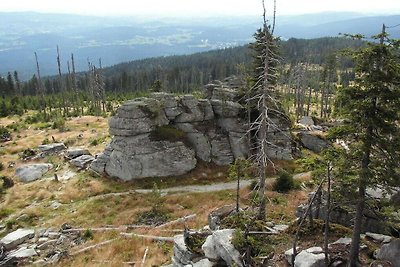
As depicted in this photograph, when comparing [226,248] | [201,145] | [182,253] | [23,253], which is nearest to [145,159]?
[201,145]

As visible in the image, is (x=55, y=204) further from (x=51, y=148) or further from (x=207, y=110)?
(x=207, y=110)

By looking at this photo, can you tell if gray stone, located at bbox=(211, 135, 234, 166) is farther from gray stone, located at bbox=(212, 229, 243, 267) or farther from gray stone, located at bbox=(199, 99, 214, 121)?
gray stone, located at bbox=(212, 229, 243, 267)

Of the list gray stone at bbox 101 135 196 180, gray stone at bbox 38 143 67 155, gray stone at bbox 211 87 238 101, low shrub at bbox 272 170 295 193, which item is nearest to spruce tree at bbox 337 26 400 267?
low shrub at bbox 272 170 295 193

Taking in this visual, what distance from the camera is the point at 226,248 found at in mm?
22250

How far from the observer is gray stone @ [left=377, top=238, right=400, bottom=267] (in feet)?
62.0

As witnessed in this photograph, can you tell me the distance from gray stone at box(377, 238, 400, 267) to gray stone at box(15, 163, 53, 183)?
41.1m

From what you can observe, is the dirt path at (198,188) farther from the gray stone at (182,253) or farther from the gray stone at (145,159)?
the gray stone at (182,253)

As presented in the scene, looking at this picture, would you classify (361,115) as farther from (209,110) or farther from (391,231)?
(209,110)

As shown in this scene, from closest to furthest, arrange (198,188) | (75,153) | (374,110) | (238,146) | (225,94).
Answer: (374,110)
(198,188)
(238,146)
(75,153)
(225,94)

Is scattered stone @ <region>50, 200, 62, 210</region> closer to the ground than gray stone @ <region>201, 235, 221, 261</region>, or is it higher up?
closer to the ground

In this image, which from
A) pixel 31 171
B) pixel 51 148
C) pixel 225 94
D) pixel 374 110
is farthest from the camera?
pixel 51 148

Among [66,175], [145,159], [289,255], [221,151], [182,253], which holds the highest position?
[289,255]

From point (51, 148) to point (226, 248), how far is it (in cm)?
4082

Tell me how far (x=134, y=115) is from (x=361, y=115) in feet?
113
